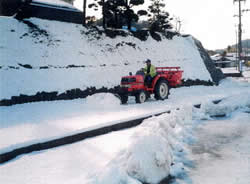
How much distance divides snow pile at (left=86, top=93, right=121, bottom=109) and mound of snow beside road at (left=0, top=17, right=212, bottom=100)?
1.37 m

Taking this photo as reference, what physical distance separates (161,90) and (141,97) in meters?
1.22

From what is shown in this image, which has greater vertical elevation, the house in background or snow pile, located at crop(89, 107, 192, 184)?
the house in background

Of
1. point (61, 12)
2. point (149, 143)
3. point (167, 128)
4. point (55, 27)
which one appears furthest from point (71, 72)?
point (61, 12)

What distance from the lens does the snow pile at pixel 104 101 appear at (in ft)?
28.8

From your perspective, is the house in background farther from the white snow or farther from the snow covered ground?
the snow covered ground

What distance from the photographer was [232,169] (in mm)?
3830

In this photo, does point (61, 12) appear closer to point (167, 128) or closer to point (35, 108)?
point (35, 108)

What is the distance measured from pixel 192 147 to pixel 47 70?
690 cm

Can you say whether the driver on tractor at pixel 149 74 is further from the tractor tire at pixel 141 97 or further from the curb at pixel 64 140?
the curb at pixel 64 140

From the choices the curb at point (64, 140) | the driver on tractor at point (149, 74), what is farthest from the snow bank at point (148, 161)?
the driver on tractor at point (149, 74)

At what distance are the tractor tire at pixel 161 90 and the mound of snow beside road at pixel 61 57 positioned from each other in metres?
2.55

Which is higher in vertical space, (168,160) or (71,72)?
(71,72)

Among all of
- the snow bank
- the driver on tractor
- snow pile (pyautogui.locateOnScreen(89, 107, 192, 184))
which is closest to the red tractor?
the driver on tractor

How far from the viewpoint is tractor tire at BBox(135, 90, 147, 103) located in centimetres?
914
